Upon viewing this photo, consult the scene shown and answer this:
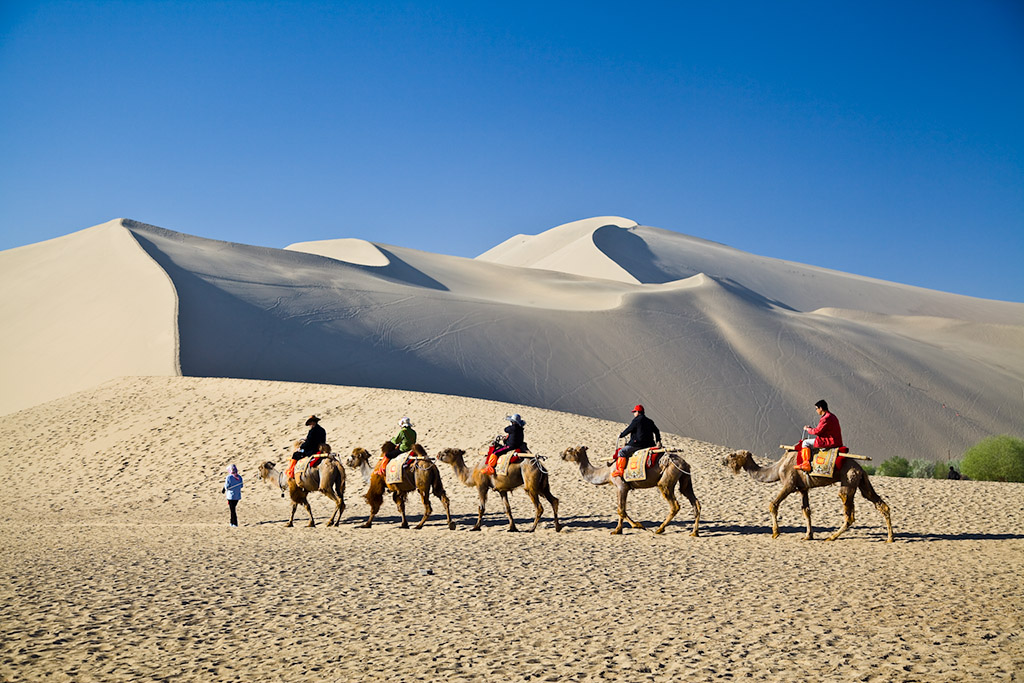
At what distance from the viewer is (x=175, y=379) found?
102 feet

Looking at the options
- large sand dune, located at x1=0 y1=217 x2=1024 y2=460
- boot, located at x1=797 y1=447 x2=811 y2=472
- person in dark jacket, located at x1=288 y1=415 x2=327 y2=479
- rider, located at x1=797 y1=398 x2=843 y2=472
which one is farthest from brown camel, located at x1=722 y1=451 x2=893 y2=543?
large sand dune, located at x1=0 y1=217 x2=1024 y2=460

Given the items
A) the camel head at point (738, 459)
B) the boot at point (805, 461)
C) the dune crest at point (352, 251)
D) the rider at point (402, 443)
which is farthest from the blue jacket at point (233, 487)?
the dune crest at point (352, 251)

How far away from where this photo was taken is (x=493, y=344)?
43.8 m

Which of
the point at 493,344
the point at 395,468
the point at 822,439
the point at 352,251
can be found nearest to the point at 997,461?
the point at 822,439

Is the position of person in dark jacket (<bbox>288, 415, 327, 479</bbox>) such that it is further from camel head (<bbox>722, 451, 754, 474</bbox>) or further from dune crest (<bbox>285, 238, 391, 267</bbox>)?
dune crest (<bbox>285, 238, 391, 267</bbox>)

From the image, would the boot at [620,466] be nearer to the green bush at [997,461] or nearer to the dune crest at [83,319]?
the green bush at [997,461]

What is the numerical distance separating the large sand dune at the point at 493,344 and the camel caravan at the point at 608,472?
2092 cm

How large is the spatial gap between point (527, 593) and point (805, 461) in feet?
18.9

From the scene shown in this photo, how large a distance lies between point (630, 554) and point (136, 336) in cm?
3264

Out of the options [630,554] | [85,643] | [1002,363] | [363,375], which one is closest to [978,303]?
[1002,363]

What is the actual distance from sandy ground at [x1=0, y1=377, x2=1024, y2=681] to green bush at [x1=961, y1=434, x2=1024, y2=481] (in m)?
5.20

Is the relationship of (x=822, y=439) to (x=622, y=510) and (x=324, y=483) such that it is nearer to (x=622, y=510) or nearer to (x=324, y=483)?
(x=622, y=510)

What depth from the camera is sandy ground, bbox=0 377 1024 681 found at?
6.50 meters

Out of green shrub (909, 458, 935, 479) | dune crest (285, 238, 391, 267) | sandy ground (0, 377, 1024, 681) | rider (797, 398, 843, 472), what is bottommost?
green shrub (909, 458, 935, 479)
